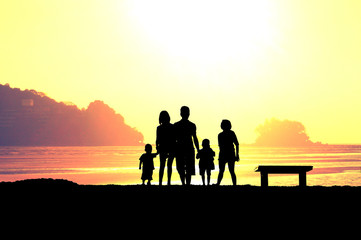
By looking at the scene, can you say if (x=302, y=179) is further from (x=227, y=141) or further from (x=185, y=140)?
(x=185, y=140)

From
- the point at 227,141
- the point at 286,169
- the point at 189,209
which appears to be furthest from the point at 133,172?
the point at 189,209

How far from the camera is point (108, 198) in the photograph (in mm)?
12812

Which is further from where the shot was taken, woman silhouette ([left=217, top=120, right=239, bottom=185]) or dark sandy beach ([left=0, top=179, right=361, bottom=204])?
woman silhouette ([left=217, top=120, right=239, bottom=185])

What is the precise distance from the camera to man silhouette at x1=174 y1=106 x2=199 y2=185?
45.1 ft

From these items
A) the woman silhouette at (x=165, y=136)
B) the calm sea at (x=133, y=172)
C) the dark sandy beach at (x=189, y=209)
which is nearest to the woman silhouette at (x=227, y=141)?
the dark sandy beach at (x=189, y=209)

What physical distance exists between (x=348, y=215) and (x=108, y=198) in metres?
5.69

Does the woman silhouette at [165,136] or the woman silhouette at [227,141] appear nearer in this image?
the woman silhouette at [165,136]

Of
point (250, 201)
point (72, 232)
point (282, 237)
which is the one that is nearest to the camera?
point (282, 237)

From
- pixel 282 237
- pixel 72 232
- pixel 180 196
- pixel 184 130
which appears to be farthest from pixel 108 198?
pixel 282 237

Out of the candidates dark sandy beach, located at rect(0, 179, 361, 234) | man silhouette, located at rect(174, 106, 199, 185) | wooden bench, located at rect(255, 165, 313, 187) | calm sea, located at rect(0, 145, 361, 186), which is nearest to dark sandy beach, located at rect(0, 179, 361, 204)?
dark sandy beach, located at rect(0, 179, 361, 234)

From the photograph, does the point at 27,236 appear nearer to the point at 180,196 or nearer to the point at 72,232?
the point at 72,232

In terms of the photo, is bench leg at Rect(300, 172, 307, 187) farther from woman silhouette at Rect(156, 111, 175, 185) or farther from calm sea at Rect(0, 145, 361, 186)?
calm sea at Rect(0, 145, 361, 186)

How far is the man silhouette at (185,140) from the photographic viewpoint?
13738mm

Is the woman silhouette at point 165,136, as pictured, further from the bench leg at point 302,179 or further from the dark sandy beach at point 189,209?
the bench leg at point 302,179
